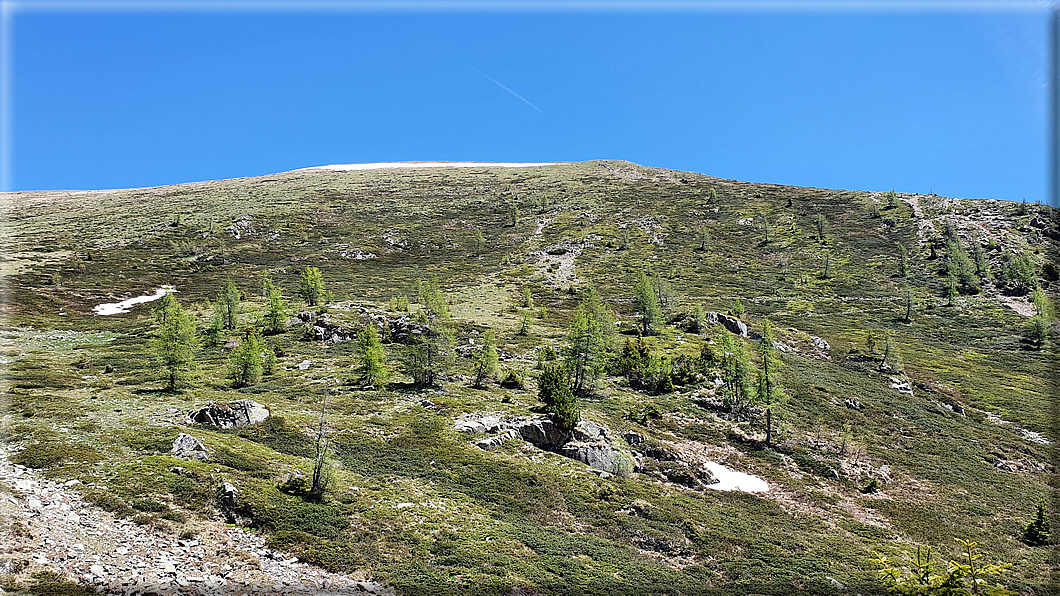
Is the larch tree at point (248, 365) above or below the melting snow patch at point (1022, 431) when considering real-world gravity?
above

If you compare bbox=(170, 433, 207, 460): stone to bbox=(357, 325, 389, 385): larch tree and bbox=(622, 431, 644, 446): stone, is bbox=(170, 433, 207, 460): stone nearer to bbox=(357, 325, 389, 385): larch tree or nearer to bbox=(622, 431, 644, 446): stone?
bbox=(357, 325, 389, 385): larch tree

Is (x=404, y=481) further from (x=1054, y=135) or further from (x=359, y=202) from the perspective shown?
(x=359, y=202)

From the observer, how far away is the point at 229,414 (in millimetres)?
30609

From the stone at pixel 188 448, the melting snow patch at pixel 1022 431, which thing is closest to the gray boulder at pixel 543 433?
the stone at pixel 188 448

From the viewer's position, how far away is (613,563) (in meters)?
21.2

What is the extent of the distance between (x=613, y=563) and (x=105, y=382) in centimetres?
Result: 4097

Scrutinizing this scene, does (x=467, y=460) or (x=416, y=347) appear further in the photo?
(x=416, y=347)

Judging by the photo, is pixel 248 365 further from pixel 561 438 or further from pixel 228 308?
pixel 561 438

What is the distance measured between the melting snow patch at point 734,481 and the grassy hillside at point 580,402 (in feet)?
3.55

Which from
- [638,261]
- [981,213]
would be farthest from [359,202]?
[981,213]

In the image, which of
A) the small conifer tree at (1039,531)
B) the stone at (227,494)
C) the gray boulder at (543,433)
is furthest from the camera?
the gray boulder at (543,433)

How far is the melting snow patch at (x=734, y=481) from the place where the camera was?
3225 centimetres

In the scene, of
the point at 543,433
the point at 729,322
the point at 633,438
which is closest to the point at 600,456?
the point at 543,433

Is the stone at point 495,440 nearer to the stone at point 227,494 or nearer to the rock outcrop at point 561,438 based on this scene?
the rock outcrop at point 561,438
